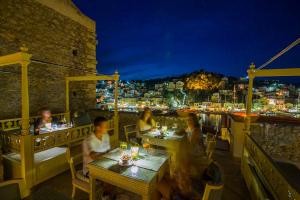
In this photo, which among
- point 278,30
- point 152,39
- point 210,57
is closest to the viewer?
point 278,30

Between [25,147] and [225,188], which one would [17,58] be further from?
[225,188]

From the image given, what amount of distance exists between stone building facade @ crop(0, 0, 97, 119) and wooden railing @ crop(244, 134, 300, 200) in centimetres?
594

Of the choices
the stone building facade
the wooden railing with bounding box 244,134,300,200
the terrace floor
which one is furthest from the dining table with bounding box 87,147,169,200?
the stone building facade

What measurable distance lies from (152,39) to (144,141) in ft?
155

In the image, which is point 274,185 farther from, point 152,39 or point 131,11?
point 152,39

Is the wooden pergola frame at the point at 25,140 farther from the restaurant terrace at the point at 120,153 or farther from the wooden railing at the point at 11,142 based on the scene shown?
the wooden railing at the point at 11,142

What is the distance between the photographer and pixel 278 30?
108ft

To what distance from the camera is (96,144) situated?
3002mm

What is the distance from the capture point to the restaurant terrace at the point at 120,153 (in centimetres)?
218

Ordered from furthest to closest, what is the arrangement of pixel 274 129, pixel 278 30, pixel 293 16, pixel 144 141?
pixel 278 30 < pixel 293 16 < pixel 274 129 < pixel 144 141

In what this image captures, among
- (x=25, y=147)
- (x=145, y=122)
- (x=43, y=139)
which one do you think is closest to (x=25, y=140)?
(x=25, y=147)

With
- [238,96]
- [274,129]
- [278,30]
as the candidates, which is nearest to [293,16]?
[278,30]

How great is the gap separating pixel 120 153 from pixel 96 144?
1.53ft

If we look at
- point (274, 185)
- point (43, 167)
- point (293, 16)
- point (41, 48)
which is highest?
point (293, 16)
